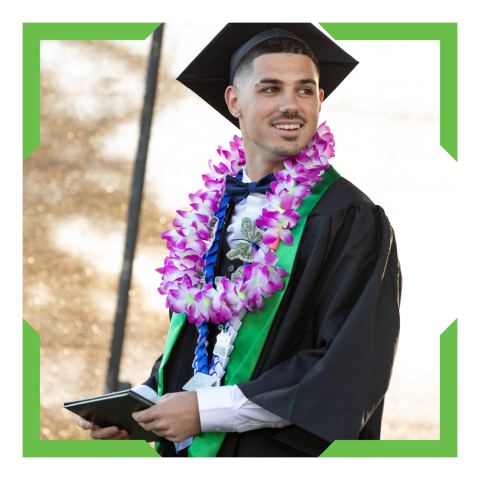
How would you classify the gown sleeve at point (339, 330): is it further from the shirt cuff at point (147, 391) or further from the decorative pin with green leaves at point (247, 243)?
the shirt cuff at point (147, 391)

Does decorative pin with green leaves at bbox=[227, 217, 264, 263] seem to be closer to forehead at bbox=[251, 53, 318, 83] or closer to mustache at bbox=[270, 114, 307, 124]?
mustache at bbox=[270, 114, 307, 124]

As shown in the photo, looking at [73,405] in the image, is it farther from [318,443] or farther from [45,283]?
[45,283]

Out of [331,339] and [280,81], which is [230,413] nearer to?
[331,339]

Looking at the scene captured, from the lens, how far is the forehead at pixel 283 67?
2125mm

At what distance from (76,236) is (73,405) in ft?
6.87

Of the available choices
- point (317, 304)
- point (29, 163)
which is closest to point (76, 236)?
point (29, 163)

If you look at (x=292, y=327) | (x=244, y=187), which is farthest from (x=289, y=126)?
(x=292, y=327)

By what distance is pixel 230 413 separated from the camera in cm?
175

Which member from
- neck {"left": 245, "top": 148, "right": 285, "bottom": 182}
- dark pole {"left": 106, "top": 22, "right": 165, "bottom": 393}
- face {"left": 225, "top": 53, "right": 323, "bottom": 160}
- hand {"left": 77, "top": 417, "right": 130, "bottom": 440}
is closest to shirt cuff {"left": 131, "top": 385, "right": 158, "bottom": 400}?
hand {"left": 77, "top": 417, "right": 130, "bottom": 440}

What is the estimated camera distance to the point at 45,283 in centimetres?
375

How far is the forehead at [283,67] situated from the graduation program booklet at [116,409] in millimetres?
1233

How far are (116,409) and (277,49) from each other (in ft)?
4.67

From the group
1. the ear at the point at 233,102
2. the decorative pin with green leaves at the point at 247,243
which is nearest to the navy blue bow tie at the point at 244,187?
the decorative pin with green leaves at the point at 247,243

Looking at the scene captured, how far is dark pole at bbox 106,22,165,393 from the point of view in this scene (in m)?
3.68
